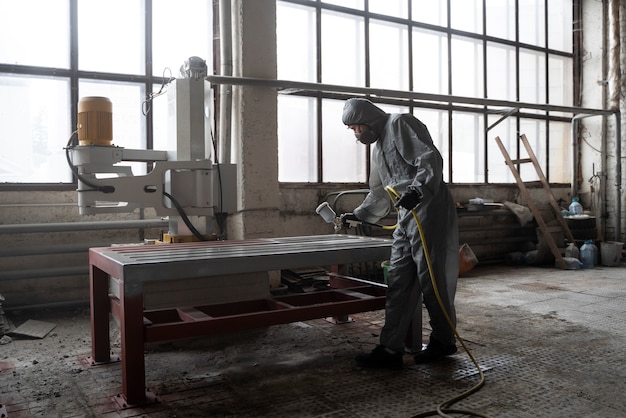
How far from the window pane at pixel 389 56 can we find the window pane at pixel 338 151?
1.98ft

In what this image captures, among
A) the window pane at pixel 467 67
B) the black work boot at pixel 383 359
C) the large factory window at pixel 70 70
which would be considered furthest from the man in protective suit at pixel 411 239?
the window pane at pixel 467 67

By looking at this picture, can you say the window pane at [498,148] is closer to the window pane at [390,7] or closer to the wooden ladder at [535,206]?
the wooden ladder at [535,206]

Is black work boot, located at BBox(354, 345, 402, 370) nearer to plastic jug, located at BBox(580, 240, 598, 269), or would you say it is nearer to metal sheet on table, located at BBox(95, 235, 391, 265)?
metal sheet on table, located at BBox(95, 235, 391, 265)

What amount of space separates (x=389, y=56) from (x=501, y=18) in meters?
1.99

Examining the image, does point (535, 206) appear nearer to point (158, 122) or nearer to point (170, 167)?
point (158, 122)

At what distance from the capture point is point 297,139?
17.1 ft

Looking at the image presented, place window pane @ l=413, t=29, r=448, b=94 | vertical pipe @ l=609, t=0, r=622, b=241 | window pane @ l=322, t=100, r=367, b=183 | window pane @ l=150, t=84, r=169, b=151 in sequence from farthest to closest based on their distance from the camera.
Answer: vertical pipe @ l=609, t=0, r=622, b=241 < window pane @ l=413, t=29, r=448, b=94 < window pane @ l=322, t=100, r=367, b=183 < window pane @ l=150, t=84, r=169, b=151

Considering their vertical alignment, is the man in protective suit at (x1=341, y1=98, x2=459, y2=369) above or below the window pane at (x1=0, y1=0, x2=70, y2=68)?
below

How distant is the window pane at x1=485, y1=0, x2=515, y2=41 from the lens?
6.64 meters

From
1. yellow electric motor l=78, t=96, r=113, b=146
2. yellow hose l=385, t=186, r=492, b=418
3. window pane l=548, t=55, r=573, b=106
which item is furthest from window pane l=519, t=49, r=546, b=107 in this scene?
yellow electric motor l=78, t=96, r=113, b=146

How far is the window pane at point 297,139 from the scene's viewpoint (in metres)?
5.11

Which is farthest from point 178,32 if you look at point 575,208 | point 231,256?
point 575,208

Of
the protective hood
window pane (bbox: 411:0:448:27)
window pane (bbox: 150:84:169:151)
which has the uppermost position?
window pane (bbox: 411:0:448:27)

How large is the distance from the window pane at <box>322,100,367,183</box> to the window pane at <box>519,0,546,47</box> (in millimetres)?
3108
